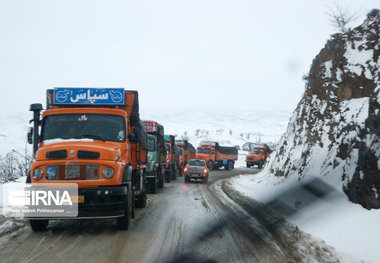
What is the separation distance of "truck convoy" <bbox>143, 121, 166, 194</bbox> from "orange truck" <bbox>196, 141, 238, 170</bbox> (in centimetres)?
2073

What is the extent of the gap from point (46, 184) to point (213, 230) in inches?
145

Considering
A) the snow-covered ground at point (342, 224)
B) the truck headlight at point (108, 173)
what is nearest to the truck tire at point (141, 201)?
the truck headlight at point (108, 173)

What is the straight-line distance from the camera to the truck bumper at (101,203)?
7129 mm

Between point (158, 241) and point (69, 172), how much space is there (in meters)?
2.28

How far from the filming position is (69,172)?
7289mm

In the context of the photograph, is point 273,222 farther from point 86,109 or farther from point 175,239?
point 86,109

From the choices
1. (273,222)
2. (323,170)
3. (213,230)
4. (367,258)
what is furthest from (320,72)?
(367,258)

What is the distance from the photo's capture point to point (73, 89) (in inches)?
365

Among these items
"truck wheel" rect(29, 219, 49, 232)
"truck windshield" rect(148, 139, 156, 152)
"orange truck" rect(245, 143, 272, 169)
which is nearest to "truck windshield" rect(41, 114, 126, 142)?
"truck wheel" rect(29, 219, 49, 232)

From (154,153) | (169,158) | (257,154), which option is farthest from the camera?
(257,154)

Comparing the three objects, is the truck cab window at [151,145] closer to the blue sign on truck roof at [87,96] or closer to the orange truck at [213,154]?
the blue sign on truck roof at [87,96]

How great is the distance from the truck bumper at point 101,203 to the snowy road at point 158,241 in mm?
470

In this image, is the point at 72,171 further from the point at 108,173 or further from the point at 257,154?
the point at 257,154

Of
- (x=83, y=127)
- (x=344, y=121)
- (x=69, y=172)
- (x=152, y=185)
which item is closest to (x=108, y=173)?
(x=69, y=172)
